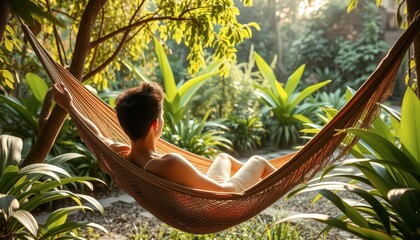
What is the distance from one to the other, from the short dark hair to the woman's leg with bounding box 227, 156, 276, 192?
390 mm

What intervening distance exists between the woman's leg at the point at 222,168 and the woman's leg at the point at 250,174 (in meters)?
0.08

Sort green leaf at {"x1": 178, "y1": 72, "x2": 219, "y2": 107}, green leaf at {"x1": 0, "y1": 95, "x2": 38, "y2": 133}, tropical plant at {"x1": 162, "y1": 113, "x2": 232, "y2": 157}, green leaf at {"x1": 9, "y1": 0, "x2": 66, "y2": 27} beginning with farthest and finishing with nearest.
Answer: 1. green leaf at {"x1": 178, "y1": 72, "x2": 219, "y2": 107}
2. tropical plant at {"x1": 162, "y1": 113, "x2": 232, "y2": 157}
3. green leaf at {"x1": 0, "y1": 95, "x2": 38, "y2": 133}
4. green leaf at {"x1": 9, "y1": 0, "x2": 66, "y2": 27}

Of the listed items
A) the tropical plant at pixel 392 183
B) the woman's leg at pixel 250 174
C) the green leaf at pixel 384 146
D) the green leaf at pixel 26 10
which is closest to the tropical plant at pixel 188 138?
the woman's leg at pixel 250 174

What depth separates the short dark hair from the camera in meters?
1.84

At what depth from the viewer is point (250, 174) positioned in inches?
77.6

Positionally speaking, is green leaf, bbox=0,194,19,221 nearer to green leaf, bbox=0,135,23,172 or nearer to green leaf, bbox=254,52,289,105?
green leaf, bbox=0,135,23,172

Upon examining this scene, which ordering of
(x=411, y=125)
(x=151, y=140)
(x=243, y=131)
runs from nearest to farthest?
(x=411, y=125)
(x=151, y=140)
(x=243, y=131)

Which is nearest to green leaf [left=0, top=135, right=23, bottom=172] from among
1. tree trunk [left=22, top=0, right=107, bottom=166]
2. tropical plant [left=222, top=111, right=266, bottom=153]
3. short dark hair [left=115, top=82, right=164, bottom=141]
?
tree trunk [left=22, top=0, right=107, bottom=166]

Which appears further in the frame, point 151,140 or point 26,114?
point 26,114

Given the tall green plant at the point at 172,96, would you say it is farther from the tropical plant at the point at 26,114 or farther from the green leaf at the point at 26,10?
the green leaf at the point at 26,10

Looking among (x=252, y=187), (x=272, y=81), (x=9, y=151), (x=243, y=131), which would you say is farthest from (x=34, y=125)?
(x=272, y=81)

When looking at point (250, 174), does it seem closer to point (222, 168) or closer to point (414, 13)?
point (222, 168)

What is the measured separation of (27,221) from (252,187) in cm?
72

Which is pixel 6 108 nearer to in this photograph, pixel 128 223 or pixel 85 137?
pixel 128 223
